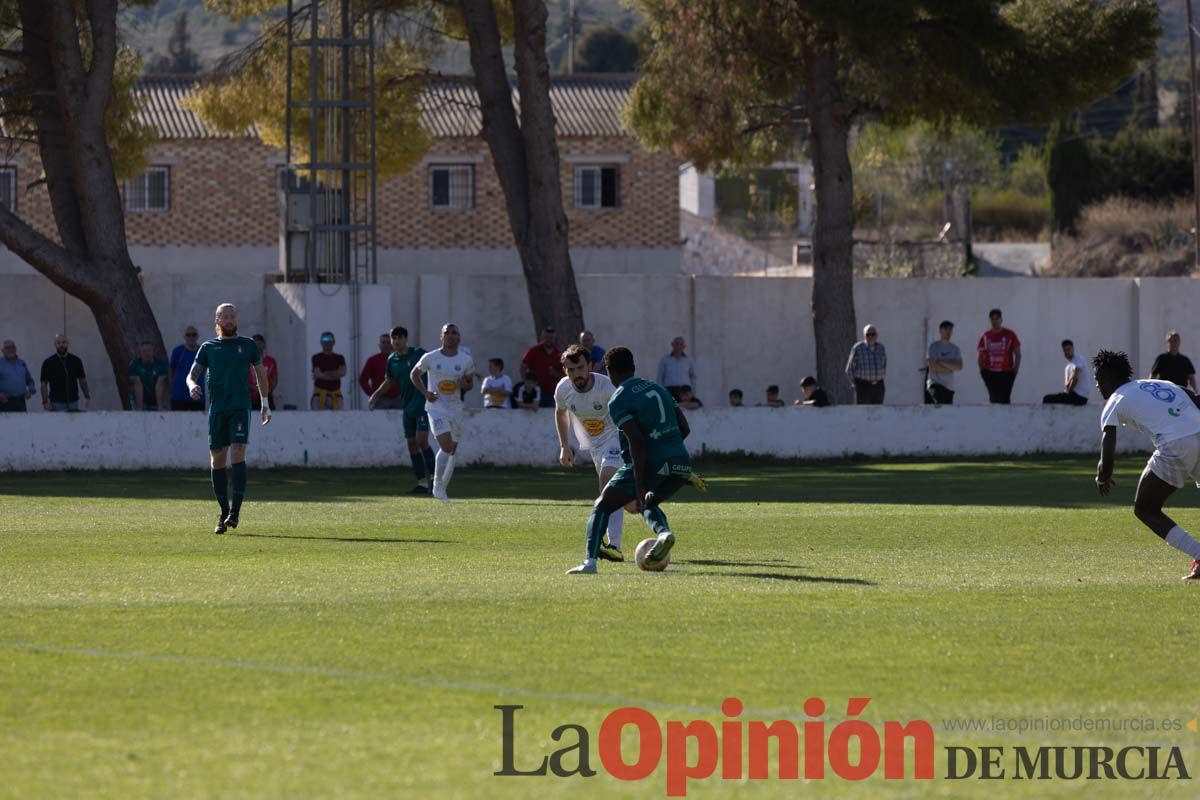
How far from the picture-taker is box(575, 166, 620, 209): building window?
50.0 meters

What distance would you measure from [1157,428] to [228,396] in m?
8.17

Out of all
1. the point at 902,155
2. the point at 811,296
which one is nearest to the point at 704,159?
the point at 811,296

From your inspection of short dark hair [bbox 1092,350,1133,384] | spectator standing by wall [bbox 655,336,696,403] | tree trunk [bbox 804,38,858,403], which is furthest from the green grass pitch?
tree trunk [bbox 804,38,858,403]

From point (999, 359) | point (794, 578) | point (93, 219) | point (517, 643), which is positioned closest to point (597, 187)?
point (999, 359)

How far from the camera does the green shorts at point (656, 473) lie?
1285cm

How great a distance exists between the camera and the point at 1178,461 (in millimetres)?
12656

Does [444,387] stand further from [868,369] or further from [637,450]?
[868,369]

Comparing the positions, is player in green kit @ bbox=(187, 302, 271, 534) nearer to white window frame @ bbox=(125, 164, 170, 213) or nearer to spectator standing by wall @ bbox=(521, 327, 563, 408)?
spectator standing by wall @ bbox=(521, 327, 563, 408)

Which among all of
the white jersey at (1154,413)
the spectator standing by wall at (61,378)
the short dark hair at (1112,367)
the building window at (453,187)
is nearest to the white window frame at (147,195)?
the building window at (453,187)

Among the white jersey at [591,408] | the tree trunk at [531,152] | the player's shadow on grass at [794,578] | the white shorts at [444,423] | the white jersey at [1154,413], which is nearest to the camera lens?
the player's shadow on grass at [794,578]

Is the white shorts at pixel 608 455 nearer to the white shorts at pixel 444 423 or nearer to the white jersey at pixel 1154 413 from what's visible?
the white jersey at pixel 1154 413

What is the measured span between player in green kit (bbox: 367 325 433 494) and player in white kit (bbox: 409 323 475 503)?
3.14 feet

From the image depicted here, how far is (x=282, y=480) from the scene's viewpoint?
2453 cm

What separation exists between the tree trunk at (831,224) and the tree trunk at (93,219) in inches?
434
